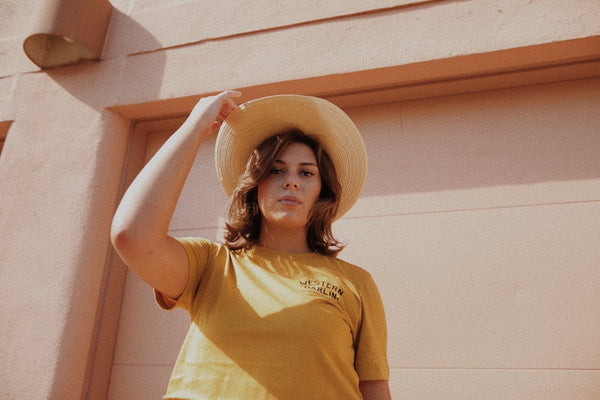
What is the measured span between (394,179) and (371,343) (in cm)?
119

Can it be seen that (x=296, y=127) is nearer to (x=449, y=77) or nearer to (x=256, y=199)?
(x=256, y=199)

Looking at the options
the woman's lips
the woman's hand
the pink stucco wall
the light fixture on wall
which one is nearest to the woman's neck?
the woman's lips

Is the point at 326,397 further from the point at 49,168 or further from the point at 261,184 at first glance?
the point at 49,168

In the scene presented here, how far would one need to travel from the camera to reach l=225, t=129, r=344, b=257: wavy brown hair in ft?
4.91

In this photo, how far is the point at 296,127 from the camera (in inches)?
64.7

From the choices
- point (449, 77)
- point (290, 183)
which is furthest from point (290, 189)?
point (449, 77)

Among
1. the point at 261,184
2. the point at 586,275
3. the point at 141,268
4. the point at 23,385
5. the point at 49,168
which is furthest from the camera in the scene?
the point at 49,168

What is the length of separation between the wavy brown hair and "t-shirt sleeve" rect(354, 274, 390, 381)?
0.27 meters

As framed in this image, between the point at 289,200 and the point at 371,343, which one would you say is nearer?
the point at 371,343

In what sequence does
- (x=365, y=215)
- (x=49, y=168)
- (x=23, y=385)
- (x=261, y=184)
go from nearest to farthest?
(x=261, y=184) → (x=23, y=385) → (x=365, y=215) → (x=49, y=168)

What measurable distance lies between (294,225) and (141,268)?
1.64 ft

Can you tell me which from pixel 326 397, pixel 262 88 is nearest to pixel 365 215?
pixel 262 88

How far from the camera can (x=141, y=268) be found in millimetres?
1078

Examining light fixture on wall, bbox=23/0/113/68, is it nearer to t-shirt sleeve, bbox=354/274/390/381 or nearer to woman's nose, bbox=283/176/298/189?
woman's nose, bbox=283/176/298/189
